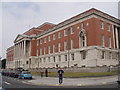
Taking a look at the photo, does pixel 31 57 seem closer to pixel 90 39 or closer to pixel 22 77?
pixel 90 39

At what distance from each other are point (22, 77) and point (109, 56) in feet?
93.9

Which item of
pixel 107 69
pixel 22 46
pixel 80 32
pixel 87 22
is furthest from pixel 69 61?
pixel 22 46

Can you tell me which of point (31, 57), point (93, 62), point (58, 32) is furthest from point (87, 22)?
point (31, 57)

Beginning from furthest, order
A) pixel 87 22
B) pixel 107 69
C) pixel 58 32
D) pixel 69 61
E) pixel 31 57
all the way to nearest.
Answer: pixel 31 57 → pixel 58 32 → pixel 69 61 → pixel 87 22 → pixel 107 69

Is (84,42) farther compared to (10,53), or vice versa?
(10,53)

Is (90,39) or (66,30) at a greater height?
(66,30)

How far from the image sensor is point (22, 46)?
3169 inches

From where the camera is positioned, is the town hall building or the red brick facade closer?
the town hall building

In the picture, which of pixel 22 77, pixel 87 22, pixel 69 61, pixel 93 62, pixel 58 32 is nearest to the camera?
pixel 22 77

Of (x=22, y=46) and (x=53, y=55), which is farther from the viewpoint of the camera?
(x=22, y=46)

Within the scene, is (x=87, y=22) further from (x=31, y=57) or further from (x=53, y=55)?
(x=31, y=57)

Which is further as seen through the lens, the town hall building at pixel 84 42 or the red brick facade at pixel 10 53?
the red brick facade at pixel 10 53

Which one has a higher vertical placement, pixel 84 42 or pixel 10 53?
pixel 84 42

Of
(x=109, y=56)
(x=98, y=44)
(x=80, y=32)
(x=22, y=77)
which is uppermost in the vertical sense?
(x=80, y=32)
